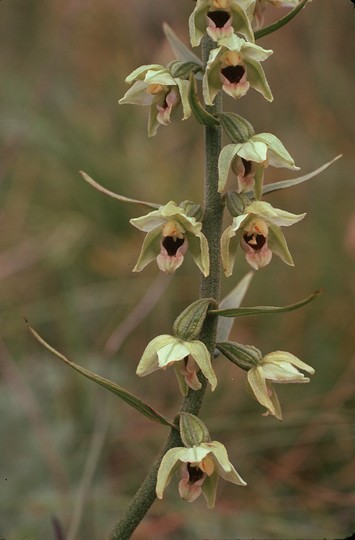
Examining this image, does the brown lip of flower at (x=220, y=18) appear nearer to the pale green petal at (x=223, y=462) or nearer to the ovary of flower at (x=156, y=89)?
→ the ovary of flower at (x=156, y=89)

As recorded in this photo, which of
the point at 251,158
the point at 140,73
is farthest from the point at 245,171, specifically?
the point at 140,73

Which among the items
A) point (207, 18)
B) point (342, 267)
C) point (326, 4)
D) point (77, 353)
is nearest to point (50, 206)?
point (77, 353)

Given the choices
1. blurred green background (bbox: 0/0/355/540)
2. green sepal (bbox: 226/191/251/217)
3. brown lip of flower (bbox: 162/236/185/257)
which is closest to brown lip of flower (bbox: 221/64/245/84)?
green sepal (bbox: 226/191/251/217)

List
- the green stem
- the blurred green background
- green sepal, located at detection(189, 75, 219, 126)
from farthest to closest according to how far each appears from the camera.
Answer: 1. the blurred green background
2. the green stem
3. green sepal, located at detection(189, 75, 219, 126)

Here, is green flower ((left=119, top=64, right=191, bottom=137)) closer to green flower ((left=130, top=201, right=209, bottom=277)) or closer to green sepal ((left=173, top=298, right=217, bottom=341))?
green flower ((left=130, top=201, right=209, bottom=277))

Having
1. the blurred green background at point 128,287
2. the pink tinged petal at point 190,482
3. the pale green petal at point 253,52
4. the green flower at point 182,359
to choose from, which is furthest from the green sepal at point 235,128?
Answer: the blurred green background at point 128,287

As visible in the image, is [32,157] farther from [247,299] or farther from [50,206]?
[247,299]
